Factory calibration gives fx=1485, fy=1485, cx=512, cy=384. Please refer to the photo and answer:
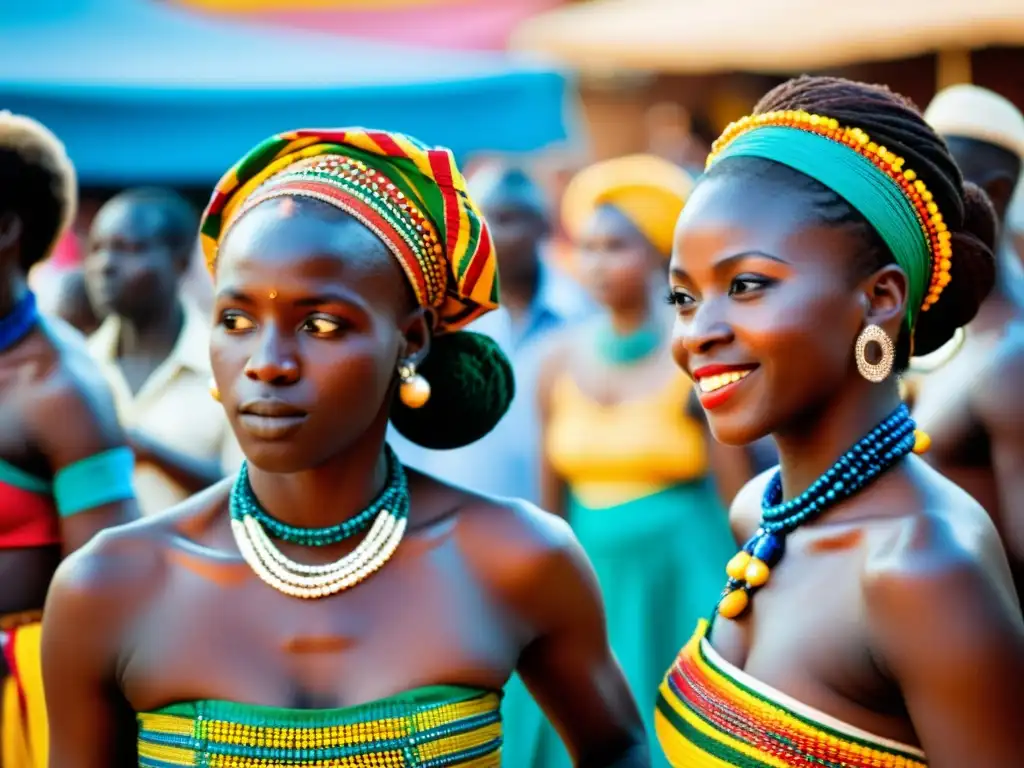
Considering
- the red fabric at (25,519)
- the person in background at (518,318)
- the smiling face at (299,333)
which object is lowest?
the person in background at (518,318)

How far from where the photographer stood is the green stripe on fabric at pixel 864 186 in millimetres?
2338

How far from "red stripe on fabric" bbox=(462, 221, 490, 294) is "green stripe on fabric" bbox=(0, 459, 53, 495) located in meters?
1.39

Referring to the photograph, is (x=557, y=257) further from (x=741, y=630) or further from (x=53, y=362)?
(x=741, y=630)

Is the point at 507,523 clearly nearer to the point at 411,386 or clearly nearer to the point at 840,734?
the point at 411,386

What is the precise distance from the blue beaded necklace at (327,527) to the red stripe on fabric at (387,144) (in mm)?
594

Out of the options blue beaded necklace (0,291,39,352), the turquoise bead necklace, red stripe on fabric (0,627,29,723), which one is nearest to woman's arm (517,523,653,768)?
red stripe on fabric (0,627,29,723)

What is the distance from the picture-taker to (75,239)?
998cm

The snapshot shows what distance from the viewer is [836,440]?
2408 mm

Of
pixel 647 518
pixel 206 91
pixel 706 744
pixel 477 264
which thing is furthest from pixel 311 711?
pixel 206 91

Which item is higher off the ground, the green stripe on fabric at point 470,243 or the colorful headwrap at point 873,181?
the colorful headwrap at point 873,181

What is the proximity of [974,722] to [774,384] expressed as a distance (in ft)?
1.92

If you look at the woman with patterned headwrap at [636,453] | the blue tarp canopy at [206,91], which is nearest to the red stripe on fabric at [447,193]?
the woman with patterned headwrap at [636,453]

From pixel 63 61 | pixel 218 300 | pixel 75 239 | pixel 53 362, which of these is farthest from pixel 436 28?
pixel 218 300

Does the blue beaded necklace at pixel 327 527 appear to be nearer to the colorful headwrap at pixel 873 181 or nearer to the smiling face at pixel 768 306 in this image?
the smiling face at pixel 768 306
